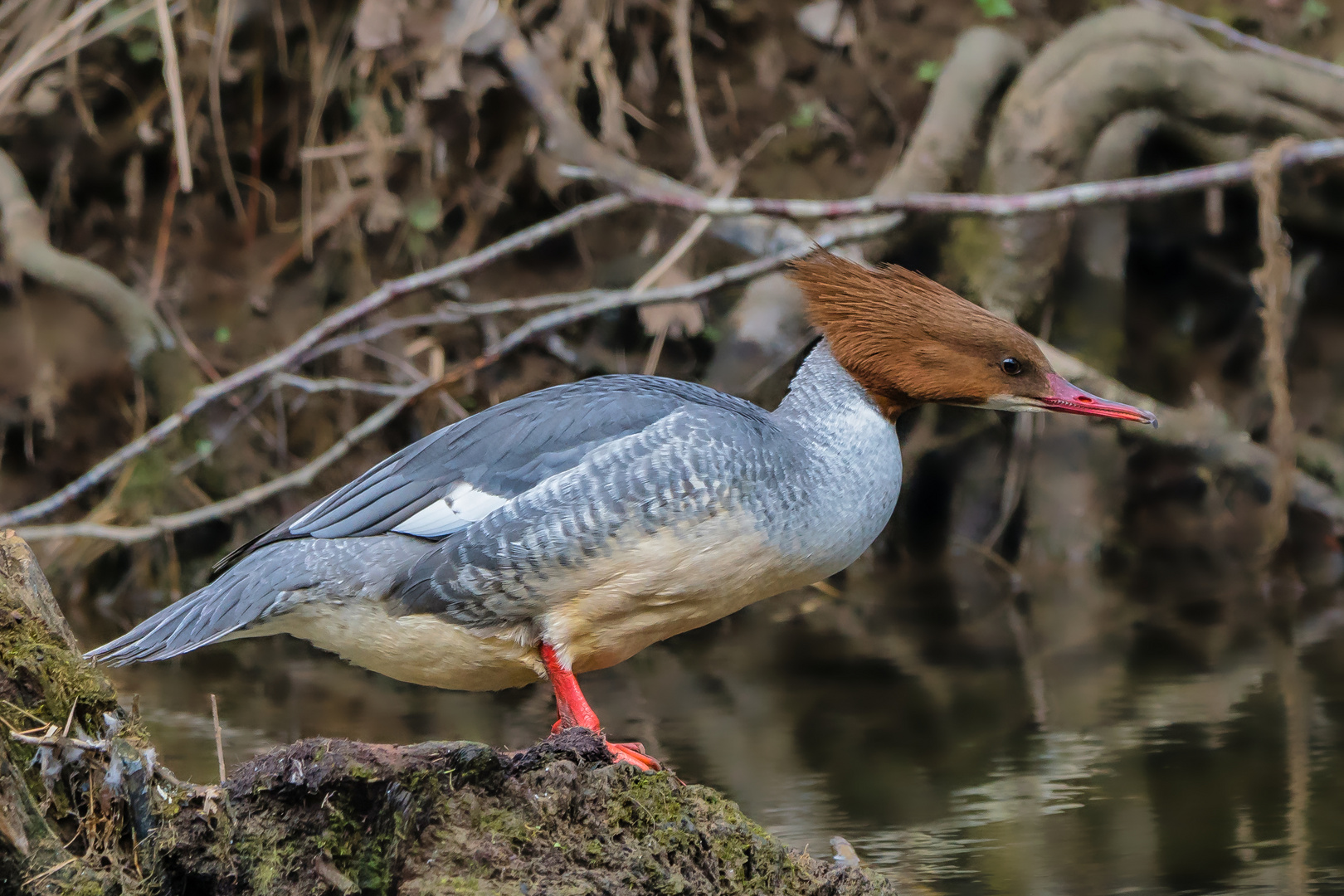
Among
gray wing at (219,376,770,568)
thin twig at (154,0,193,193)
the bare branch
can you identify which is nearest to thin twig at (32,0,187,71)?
thin twig at (154,0,193,193)

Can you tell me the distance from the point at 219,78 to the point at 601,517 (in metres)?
4.31

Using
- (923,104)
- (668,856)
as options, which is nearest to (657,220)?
(923,104)

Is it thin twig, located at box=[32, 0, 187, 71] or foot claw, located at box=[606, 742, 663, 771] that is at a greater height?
thin twig, located at box=[32, 0, 187, 71]

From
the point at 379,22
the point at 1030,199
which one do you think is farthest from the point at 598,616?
the point at 379,22

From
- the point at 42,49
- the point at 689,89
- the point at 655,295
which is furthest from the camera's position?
the point at 689,89

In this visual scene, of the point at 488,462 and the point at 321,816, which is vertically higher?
the point at 488,462

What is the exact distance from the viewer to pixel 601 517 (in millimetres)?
2676

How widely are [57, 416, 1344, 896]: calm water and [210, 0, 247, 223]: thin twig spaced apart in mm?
1859

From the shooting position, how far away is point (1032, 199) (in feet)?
15.8

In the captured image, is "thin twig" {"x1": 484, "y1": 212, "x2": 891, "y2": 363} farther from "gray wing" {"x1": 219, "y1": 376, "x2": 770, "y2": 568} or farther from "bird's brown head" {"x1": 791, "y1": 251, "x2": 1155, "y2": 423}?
"gray wing" {"x1": 219, "y1": 376, "x2": 770, "y2": 568}

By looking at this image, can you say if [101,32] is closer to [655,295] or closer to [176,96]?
[176,96]

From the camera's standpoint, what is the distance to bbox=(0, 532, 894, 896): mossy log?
5.77 ft

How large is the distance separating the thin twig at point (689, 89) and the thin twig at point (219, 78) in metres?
1.90

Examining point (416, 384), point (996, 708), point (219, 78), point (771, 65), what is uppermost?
point (771, 65)
